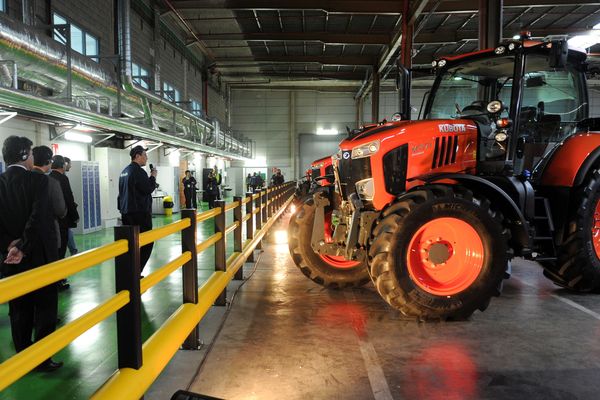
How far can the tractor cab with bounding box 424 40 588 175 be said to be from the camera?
4.78 m

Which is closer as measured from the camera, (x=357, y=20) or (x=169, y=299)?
(x=169, y=299)

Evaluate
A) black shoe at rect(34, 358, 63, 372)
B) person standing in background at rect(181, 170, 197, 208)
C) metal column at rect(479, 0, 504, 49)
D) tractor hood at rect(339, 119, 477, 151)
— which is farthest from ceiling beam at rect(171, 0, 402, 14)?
black shoe at rect(34, 358, 63, 372)

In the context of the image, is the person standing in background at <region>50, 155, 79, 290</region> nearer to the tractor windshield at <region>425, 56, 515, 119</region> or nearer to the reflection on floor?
the reflection on floor

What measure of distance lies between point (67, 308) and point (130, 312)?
11.4ft

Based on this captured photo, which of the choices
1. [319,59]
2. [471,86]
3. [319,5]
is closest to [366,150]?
[471,86]

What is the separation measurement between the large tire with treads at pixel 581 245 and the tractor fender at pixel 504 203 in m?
0.77

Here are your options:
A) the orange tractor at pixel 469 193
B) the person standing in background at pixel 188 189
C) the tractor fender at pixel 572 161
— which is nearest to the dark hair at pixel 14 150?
the orange tractor at pixel 469 193

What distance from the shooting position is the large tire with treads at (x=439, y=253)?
13.4 feet

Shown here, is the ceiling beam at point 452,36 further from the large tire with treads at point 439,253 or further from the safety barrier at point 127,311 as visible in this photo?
the safety barrier at point 127,311

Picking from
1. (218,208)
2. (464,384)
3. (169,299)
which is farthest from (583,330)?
(169,299)

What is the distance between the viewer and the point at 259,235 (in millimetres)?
8039

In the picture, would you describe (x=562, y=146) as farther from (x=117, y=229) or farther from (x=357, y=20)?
(x=357, y=20)

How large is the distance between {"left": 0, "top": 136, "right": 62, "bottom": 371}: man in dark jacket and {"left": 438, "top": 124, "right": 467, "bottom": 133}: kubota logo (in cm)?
370

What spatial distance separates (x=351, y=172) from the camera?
487 centimetres
